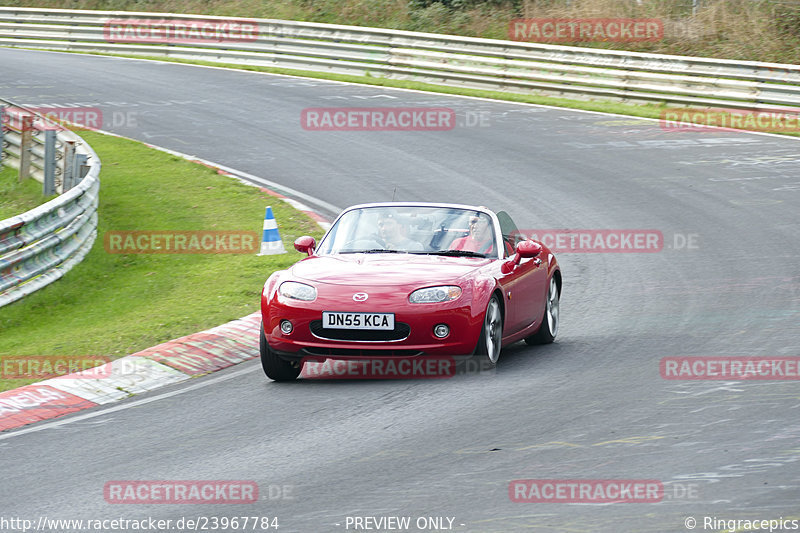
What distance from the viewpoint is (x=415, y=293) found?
31.1ft

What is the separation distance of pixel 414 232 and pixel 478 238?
575 millimetres

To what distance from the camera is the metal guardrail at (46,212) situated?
43.4 feet

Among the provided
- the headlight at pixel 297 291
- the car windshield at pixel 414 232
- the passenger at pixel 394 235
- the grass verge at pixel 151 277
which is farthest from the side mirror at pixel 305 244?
the grass verge at pixel 151 277

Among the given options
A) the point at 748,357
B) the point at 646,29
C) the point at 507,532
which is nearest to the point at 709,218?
the point at 748,357

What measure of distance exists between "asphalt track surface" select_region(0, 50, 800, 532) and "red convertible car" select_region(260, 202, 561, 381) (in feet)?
0.99

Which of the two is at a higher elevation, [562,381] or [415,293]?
[415,293]

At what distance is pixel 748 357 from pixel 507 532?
15.4 feet

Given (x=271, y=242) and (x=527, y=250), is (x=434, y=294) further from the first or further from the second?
(x=271, y=242)

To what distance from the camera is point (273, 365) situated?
975 cm

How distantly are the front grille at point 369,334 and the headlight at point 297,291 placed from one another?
0.80ft

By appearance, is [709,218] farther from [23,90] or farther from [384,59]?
[23,90]

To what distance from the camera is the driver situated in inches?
416

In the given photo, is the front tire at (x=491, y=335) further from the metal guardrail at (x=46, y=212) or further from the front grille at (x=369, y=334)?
the metal guardrail at (x=46, y=212)

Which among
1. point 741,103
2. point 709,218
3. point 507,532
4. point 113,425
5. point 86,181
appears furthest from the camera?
point 741,103
